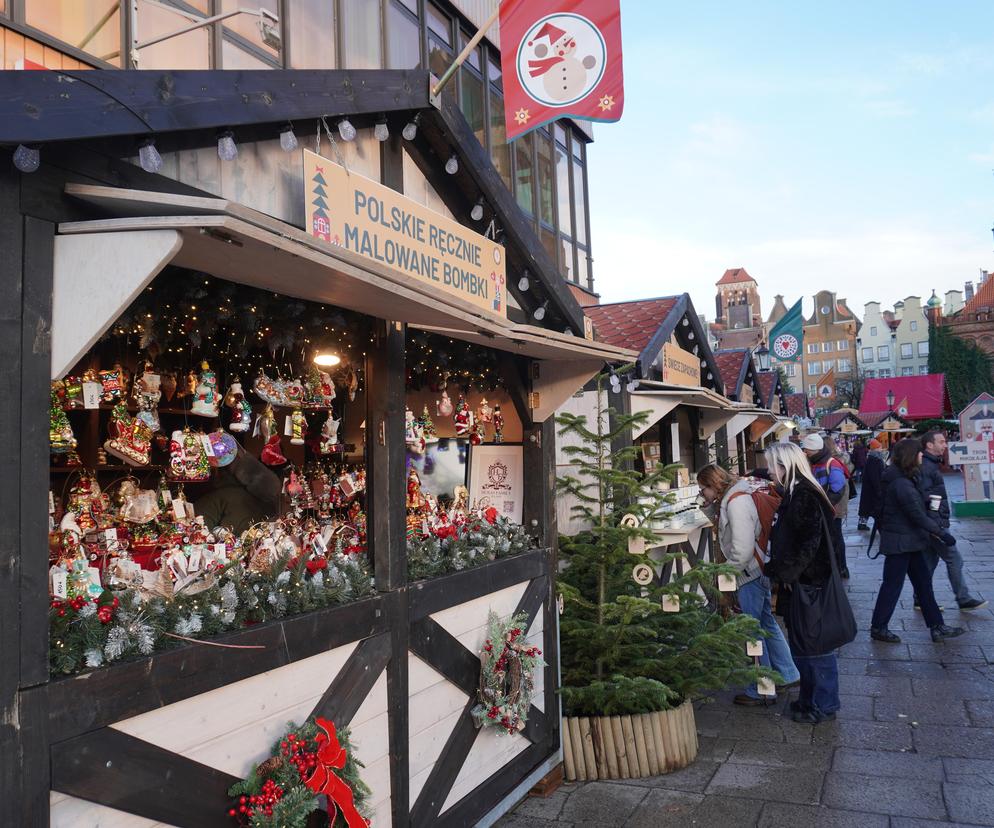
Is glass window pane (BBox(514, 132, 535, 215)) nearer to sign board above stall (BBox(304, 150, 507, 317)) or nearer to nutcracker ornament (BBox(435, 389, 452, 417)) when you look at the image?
nutcracker ornament (BBox(435, 389, 452, 417))

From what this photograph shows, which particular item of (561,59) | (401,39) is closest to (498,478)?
(561,59)

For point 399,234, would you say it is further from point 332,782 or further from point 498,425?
point 332,782

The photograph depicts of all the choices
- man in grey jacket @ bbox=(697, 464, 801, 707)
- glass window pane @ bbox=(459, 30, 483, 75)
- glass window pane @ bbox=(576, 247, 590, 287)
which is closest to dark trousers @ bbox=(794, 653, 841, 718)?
man in grey jacket @ bbox=(697, 464, 801, 707)

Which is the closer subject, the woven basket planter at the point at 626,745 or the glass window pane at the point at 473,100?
the woven basket planter at the point at 626,745

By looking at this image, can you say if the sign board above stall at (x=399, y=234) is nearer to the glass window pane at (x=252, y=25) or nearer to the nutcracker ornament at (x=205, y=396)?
the nutcracker ornament at (x=205, y=396)

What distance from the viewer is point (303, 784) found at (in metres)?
3.07

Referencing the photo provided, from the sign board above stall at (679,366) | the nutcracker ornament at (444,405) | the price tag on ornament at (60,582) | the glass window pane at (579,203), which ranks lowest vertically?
the price tag on ornament at (60,582)

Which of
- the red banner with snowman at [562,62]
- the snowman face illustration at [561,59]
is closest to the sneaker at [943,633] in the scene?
the red banner with snowman at [562,62]

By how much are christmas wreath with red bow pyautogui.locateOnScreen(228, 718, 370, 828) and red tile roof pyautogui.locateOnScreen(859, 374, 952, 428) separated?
44.7 metres

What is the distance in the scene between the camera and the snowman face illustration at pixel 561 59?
5027 millimetres

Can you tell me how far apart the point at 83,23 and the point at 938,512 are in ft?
28.2

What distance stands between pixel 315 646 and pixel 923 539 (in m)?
6.42

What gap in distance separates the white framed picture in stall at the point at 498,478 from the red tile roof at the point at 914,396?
138ft

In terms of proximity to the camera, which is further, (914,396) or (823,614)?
(914,396)
